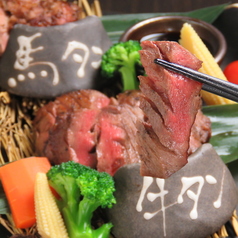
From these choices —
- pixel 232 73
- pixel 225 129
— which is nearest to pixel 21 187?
pixel 225 129

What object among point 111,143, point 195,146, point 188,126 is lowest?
point 195,146

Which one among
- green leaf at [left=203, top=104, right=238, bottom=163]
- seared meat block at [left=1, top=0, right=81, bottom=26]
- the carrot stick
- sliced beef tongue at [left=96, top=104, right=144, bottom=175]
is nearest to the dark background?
seared meat block at [left=1, top=0, right=81, bottom=26]

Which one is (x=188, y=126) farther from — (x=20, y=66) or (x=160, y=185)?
(x=20, y=66)

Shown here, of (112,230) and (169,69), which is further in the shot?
(112,230)

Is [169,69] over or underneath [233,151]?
over

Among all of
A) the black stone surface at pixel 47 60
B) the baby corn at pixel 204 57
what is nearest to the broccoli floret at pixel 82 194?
the black stone surface at pixel 47 60

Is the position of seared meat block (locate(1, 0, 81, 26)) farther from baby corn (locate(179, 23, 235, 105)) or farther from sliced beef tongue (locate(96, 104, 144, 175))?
sliced beef tongue (locate(96, 104, 144, 175))

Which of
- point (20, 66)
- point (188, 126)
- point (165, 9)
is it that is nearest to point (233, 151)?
point (188, 126)

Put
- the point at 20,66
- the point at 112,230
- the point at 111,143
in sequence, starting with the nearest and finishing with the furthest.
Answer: the point at 112,230 → the point at 111,143 → the point at 20,66

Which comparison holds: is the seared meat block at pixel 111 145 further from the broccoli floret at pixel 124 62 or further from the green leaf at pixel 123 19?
the green leaf at pixel 123 19
